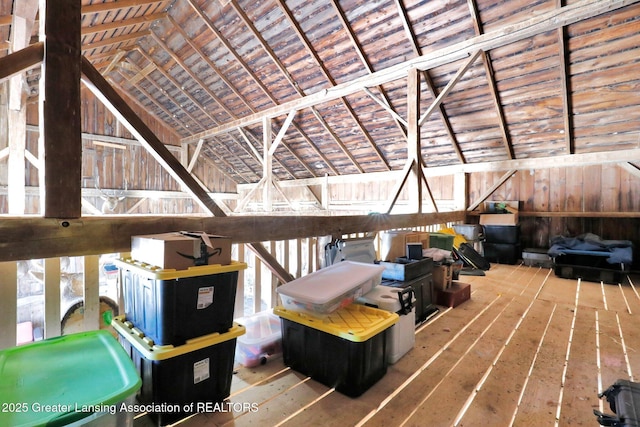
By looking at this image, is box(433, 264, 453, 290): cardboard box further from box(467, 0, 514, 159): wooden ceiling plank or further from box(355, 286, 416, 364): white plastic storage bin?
box(467, 0, 514, 159): wooden ceiling plank

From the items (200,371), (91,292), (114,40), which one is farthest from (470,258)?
(114,40)

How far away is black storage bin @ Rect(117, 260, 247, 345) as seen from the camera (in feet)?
4.21

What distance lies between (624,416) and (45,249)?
2494mm

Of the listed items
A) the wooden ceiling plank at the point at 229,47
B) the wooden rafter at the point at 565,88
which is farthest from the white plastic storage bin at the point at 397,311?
the wooden ceiling plank at the point at 229,47

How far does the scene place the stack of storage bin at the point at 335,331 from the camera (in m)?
1.62

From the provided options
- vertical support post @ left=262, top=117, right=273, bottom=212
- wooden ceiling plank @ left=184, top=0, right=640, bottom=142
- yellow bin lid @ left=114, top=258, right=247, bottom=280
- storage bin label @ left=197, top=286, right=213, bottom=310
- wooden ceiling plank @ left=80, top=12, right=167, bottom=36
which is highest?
wooden ceiling plank @ left=80, top=12, right=167, bottom=36

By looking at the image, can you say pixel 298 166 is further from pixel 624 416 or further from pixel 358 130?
pixel 624 416

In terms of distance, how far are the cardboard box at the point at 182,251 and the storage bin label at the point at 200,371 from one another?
474mm

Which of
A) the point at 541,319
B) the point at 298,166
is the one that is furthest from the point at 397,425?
the point at 298,166

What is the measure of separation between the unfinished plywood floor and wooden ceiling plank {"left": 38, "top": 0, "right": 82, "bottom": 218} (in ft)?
3.70

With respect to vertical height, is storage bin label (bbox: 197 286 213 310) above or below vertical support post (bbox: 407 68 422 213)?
below

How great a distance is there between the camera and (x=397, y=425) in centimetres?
140

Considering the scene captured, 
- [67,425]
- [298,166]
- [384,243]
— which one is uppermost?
[298,166]

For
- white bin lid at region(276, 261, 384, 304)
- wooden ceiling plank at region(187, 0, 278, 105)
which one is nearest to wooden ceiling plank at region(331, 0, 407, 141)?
wooden ceiling plank at region(187, 0, 278, 105)
